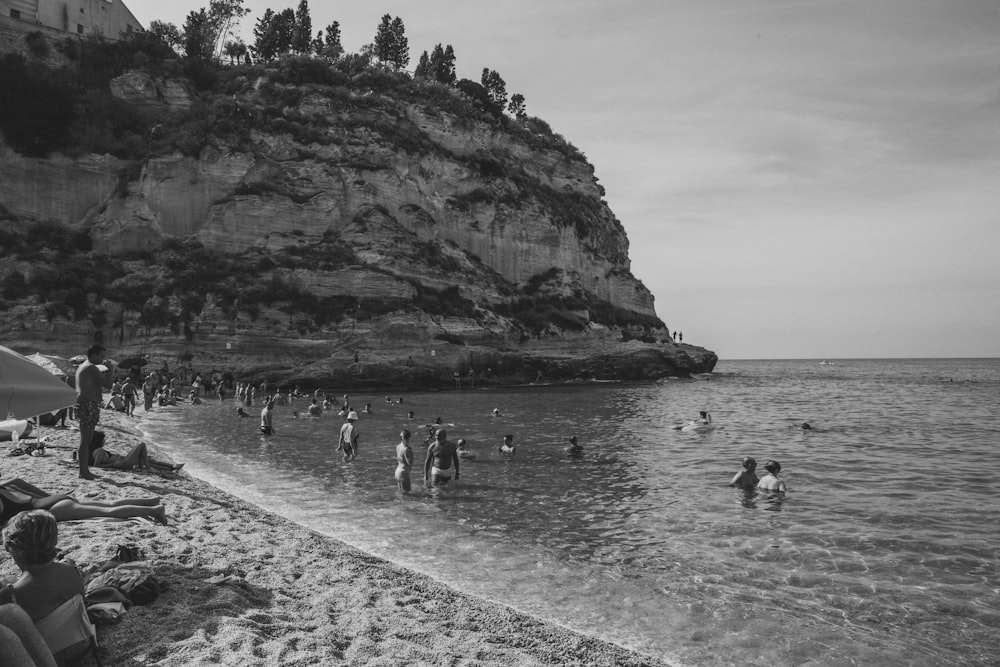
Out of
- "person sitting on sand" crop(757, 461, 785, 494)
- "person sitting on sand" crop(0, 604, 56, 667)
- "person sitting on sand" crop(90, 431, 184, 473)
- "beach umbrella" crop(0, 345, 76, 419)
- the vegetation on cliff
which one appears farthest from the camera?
the vegetation on cliff

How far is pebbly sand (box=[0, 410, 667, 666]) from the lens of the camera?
4980 millimetres

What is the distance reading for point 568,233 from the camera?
70750mm

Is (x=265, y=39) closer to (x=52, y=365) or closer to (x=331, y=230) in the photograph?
(x=331, y=230)

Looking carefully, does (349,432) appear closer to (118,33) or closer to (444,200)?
(444,200)

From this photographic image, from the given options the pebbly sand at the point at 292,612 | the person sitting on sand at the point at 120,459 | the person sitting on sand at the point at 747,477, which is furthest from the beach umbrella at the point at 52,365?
→ the person sitting on sand at the point at 747,477

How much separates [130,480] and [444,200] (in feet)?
176

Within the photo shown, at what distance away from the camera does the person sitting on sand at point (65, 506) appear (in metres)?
6.86

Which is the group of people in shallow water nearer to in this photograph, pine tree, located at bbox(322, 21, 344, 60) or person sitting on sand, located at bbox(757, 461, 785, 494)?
person sitting on sand, located at bbox(757, 461, 785, 494)

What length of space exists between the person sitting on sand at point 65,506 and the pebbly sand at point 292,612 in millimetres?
160

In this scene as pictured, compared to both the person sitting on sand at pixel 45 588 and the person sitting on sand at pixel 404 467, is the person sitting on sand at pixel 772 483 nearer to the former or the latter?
the person sitting on sand at pixel 404 467

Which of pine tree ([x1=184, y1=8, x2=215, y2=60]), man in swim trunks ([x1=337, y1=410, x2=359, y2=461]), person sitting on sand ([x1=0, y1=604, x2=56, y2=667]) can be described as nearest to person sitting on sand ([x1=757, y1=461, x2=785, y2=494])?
man in swim trunks ([x1=337, y1=410, x2=359, y2=461])

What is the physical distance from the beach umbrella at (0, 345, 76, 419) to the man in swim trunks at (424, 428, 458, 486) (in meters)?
8.01

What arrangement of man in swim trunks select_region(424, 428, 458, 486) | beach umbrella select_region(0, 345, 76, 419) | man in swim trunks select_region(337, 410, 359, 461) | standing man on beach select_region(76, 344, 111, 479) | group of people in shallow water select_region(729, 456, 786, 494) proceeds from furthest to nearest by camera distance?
man in swim trunks select_region(337, 410, 359, 461)
group of people in shallow water select_region(729, 456, 786, 494)
man in swim trunks select_region(424, 428, 458, 486)
standing man on beach select_region(76, 344, 111, 479)
beach umbrella select_region(0, 345, 76, 419)

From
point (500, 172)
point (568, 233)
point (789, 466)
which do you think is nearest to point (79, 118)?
point (500, 172)
